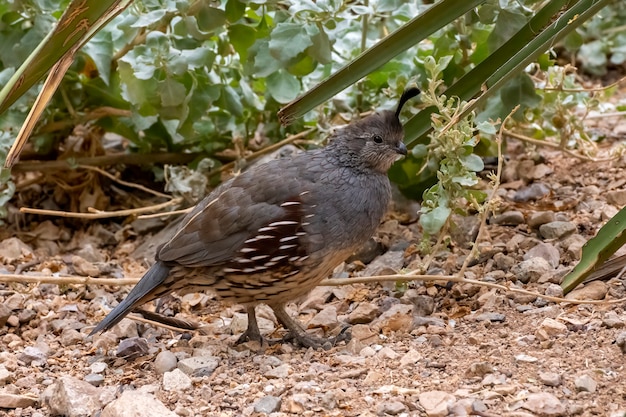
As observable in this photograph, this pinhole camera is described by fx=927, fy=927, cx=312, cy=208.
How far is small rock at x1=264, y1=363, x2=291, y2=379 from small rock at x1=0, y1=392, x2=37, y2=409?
3.18 ft

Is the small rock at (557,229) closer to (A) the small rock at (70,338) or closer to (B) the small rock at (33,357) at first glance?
(A) the small rock at (70,338)

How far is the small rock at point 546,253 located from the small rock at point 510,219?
0.36 meters

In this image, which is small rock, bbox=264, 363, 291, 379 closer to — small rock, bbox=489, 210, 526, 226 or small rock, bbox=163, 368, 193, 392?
small rock, bbox=163, 368, 193, 392

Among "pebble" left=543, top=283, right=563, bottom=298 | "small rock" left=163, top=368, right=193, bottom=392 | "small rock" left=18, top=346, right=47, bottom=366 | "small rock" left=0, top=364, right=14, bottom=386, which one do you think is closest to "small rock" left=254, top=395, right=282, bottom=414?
"small rock" left=163, top=368, right=193, bottom=392

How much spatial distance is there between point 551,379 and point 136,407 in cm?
151

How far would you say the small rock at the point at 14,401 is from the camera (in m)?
3.71

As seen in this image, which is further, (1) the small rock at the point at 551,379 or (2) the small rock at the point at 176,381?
(2) the small rock at the point at 176,381

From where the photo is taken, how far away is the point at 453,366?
12.2 ft

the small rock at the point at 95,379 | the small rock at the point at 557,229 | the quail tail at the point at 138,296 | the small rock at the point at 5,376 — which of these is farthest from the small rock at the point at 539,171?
the small rock at the point at 5,376

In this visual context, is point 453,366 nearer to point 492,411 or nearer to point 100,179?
point 492,411

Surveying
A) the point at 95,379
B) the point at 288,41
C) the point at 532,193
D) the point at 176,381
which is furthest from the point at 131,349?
the point at 532,193

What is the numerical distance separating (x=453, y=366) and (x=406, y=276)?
743 mm

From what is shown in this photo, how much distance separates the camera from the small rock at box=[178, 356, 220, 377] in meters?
3.98

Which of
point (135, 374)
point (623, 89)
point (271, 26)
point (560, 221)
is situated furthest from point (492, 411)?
point (623, 89)
